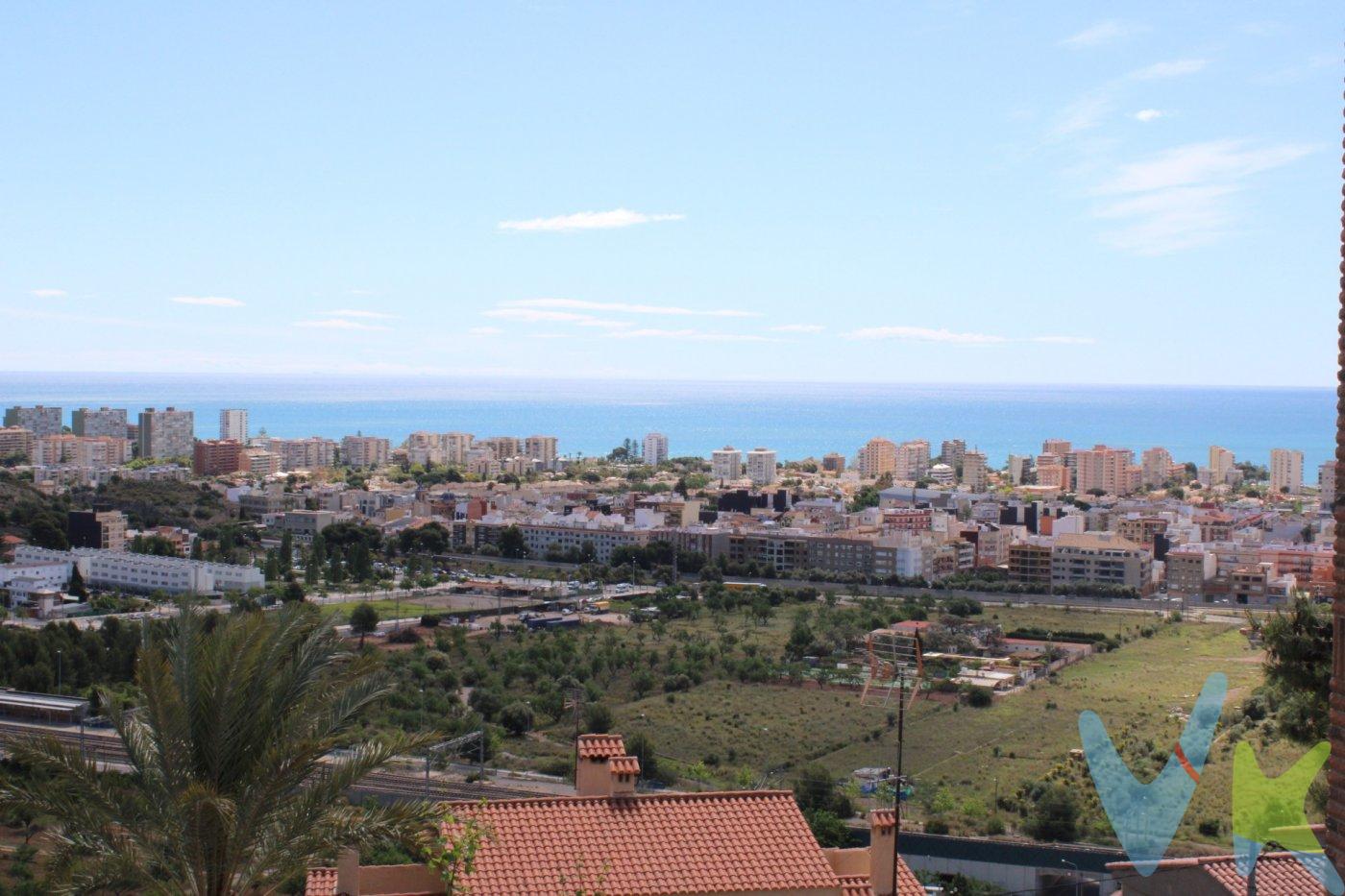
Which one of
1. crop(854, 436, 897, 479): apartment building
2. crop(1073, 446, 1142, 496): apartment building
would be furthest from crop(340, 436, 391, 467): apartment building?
crop(1073, 446, 1142, 496): apartment building

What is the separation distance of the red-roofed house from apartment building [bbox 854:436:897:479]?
5211 centimetres

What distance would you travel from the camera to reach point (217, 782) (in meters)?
3.36

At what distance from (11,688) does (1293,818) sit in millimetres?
13525

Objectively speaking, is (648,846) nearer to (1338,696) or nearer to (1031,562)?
(1338,696)

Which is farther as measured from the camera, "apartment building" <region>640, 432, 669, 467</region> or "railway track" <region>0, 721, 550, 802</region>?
"apartment building" <region>640, 432, 669, 467</region>

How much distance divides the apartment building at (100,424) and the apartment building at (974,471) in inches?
1472

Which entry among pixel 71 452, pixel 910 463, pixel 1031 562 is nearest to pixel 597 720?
pixel 1031 562

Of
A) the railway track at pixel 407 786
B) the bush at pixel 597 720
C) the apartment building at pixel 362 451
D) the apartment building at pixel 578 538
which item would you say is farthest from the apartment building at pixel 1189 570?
the apartment building at pixel 362 451

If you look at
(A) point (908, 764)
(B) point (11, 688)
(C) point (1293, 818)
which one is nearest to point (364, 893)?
(C) point (1293, 818)

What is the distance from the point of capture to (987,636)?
19156mm

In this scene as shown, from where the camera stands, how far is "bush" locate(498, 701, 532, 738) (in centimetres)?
1354

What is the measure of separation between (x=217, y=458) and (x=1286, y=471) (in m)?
39.0

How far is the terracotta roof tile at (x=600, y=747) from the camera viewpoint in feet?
13.1

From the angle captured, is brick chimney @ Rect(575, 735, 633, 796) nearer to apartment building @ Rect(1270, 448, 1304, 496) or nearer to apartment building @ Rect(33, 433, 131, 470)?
apartment building @ Rect(1270, 448, 1304, 496)
